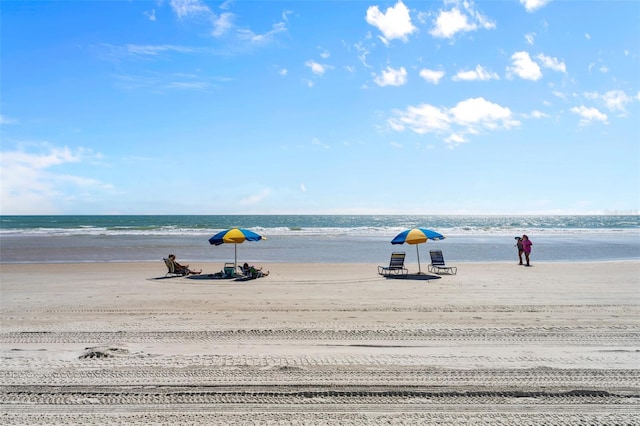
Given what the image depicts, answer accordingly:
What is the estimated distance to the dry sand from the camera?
4.34m

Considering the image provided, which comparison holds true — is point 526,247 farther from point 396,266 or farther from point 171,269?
point 171,269

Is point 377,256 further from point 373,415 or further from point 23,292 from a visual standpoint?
point 373,415

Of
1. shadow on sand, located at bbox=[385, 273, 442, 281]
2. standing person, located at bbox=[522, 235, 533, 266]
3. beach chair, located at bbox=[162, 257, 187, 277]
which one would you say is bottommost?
shadow on sand, located at bbox=[385, 273, 442, 281]

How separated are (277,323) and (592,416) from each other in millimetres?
4897

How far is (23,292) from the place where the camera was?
36.9ft

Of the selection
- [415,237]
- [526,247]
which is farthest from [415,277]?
[526,247]

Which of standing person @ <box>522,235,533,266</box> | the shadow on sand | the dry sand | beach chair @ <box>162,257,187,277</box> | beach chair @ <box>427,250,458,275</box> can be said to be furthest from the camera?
standing person @ <box>522,235,533,266</box>

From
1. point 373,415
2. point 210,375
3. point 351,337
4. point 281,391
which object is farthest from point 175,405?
point 351,337

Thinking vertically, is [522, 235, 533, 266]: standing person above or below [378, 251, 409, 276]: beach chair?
above

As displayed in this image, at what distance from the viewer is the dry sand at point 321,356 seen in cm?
434

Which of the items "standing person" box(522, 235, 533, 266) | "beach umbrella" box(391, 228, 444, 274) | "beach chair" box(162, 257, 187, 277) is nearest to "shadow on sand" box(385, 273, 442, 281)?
"beach umbrella" box(391, 228, 444, 274)

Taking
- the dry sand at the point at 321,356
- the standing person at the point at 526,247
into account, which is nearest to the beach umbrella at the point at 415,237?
the dry sand at the point at 321,356

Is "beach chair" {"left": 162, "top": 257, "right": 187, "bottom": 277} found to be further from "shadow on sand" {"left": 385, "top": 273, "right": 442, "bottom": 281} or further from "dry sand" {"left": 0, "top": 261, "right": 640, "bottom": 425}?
"shadow on sand" {"left": 385, "top": 273, "right": 442, "bottom": 281}

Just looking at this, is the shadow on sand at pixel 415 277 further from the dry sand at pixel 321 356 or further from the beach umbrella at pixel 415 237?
the dry sand at pixel 321 356
